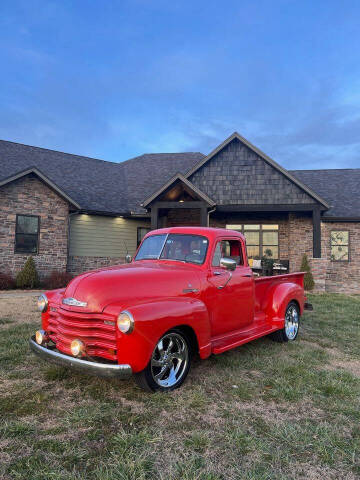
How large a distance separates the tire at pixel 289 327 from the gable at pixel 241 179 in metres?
9.39

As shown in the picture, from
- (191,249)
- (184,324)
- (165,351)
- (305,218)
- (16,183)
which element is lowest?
(165,351)

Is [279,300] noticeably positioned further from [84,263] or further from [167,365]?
[84,263]

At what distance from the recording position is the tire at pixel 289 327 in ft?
19.1

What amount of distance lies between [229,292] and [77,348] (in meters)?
2.23

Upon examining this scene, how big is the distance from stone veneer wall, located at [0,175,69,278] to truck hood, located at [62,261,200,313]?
37.3 feet

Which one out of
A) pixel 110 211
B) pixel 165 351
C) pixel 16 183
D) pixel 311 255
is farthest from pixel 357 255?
pixel 16 183

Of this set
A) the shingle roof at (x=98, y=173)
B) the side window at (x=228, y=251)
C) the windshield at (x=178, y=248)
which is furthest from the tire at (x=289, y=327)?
the shingle roof at (x=98, y=173)

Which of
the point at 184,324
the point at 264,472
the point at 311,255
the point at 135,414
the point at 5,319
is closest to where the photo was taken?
the point at 264,472

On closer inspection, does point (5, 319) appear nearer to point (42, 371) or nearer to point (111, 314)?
point (42, 371)

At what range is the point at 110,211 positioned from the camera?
16359 millimetres

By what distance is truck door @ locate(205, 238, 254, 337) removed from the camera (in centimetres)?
434

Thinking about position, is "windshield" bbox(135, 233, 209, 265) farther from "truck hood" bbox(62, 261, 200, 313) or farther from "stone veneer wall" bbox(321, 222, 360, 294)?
"stone veneer wall" bbox(321, 222, 360, 294)

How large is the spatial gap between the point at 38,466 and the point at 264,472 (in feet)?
5.48

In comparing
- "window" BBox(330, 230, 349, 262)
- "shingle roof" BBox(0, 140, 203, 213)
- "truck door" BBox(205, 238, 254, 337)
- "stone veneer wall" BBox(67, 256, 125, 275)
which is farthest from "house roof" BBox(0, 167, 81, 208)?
"window" BBox(330, 230, 349, 262)
